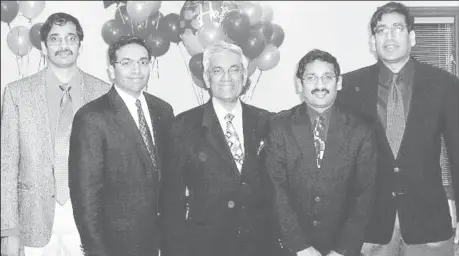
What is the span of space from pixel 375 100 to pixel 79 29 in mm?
1822

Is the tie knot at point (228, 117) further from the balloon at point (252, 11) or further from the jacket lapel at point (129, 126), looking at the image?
the balloon at point (252, 11)

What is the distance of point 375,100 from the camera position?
9.83 ft

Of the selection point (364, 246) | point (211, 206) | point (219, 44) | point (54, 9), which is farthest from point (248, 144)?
point (54, 9)

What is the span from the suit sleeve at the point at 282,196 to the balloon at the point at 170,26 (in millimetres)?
2275

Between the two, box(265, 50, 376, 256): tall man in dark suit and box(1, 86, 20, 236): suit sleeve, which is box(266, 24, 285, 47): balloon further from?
box(1, 86, 20, 236): suit sleeve

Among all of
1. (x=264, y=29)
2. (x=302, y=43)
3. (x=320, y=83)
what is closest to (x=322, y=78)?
(x=320, y=83)

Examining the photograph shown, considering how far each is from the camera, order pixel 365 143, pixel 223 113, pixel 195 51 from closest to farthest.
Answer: pixel 365 143 → pixel 223 113 → pixel 195 51

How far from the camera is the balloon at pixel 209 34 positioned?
4.52m

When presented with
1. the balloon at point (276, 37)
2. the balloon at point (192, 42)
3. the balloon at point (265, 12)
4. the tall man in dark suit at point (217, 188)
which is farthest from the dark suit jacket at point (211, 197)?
the balloon at point (265, 12)

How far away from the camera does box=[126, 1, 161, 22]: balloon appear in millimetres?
4590

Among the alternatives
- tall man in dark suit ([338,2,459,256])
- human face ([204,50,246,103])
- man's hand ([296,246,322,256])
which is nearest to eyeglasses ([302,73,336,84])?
tall man in dark suit ([338,2,459,256])

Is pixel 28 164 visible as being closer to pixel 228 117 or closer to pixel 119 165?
pixel 119 165

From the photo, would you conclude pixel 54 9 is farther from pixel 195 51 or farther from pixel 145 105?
pixel 145 105

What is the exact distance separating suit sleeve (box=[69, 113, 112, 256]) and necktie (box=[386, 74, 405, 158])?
5.17 ft
